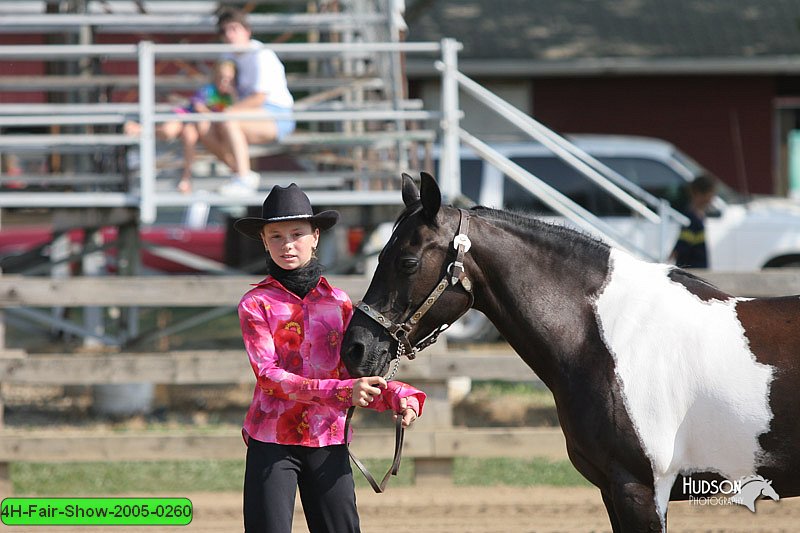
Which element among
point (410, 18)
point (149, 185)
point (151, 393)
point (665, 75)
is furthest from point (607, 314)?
point (665, 75)

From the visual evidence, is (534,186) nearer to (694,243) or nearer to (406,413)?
(694,243)

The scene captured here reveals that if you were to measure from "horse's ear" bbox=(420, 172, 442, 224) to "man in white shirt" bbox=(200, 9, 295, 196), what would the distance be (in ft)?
14.0

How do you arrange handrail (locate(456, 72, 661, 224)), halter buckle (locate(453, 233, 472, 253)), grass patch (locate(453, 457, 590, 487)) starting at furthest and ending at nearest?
1. handrail (locate(456, 72, 661, 224))
2. grass patch (locate(453, 457, 590, 487))
3. halter buckle (locate(453, 233, 472, 253))

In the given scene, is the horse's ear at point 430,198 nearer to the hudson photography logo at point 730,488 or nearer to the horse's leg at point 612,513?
the horse's leg at point 612,513

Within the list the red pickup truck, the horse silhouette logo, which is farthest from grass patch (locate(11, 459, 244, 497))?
the red pickup truck

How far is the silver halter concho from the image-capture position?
386cm

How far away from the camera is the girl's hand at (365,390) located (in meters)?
3.63

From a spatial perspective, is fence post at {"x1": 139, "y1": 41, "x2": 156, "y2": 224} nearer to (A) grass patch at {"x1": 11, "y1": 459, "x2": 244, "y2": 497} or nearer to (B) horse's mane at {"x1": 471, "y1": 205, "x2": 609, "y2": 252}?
(A) grass patch at {"x1": 11, "y1": 459, "x2": 244, "y2": 497}

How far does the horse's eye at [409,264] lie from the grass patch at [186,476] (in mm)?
3634

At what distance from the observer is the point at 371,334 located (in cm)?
380

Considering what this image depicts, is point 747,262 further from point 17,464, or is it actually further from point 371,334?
point 371,334

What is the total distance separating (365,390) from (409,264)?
54 centimetres

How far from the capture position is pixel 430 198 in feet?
12.8

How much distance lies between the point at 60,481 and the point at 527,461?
11.1 feet
